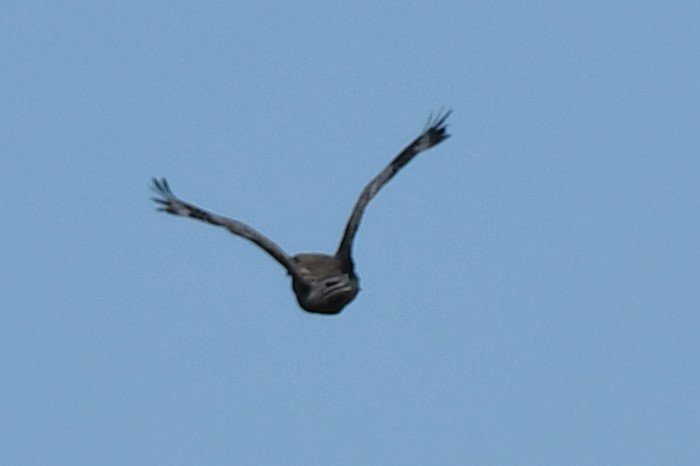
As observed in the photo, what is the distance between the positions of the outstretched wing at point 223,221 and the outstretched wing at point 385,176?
803 millimetres

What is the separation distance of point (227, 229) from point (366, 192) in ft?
7.60

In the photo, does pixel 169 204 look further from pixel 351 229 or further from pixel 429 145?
pixel 429 145

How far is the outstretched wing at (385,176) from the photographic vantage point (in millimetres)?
23969

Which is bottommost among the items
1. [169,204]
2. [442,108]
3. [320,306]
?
[320,306]

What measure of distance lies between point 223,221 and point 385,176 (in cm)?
297

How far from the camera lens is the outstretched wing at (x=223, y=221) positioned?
2347 centimetres

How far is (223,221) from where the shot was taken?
78.7ft

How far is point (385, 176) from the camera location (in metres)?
26.0

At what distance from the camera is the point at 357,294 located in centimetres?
2367

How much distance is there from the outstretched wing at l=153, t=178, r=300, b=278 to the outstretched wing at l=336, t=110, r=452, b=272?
0.80 metres

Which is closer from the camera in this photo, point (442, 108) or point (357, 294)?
point (357, 294)

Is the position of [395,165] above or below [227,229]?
above

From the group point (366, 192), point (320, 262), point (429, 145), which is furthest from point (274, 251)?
point (429, 145)

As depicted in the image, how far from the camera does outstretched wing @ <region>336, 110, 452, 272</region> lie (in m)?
24.0
